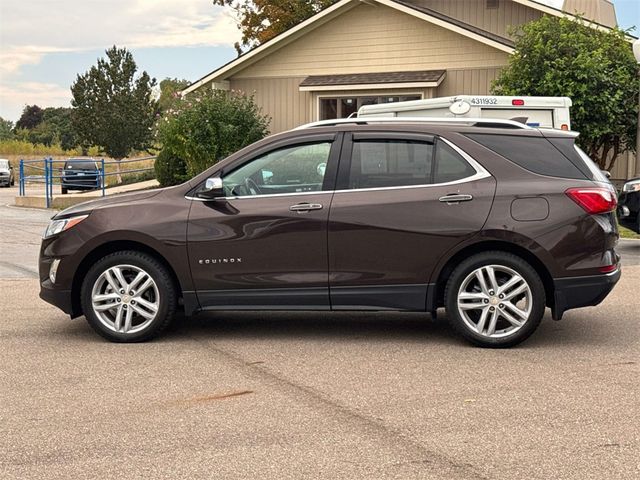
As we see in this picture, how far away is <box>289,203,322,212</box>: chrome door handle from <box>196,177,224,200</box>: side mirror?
58 cm

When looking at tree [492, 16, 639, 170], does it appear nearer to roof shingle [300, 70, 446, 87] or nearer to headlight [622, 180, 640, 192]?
roof shingle [300, 70, 446, 87]

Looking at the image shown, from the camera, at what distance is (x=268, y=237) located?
682 centimetres

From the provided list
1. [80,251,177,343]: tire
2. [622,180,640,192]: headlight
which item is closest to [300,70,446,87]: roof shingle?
[622,180,640,192]: headlight

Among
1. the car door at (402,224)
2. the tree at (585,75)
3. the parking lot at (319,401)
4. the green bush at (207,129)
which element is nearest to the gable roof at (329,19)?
the tree at (585,75)

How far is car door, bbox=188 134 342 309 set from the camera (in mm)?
6781

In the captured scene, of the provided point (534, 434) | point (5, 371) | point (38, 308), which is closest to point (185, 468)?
point (534, 434)

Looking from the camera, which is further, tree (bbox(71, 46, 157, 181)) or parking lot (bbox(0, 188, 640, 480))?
tree (bbox(71, 46, 157, 181))

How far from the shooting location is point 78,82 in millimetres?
51625

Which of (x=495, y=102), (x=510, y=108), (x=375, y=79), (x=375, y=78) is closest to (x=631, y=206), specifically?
(x=510, y=108)

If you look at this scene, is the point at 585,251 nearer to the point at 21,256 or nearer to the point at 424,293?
the point at 424,293

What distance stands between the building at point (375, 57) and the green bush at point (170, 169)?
247 centimetres

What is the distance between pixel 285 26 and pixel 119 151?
579 inches

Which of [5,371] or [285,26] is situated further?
[285,26]

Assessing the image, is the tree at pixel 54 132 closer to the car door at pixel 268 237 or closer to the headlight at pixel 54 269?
the headlight at pixel 54 269
